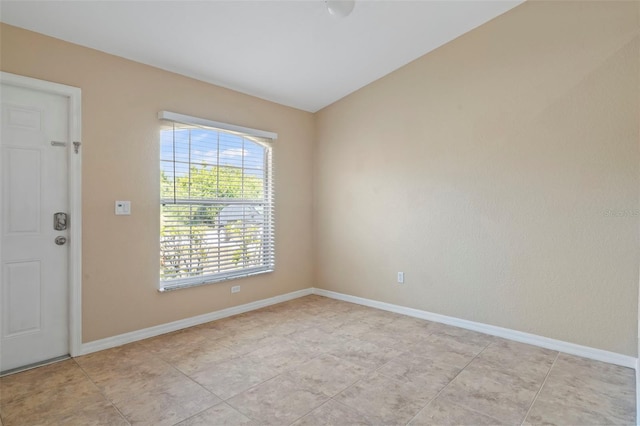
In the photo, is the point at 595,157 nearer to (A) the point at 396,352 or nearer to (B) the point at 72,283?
(A) the point at 396,352

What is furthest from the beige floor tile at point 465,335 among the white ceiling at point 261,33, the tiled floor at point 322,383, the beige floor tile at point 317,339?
the white ceiling at point 261,33

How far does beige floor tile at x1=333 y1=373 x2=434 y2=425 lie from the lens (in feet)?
6.66

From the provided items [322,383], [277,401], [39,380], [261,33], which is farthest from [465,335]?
[39,380]

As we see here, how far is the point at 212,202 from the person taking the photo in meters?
3.69

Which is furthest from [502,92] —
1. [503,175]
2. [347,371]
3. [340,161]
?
[347,371]

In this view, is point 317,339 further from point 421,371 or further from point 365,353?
point 421,371

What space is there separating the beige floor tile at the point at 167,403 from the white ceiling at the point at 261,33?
2.73m

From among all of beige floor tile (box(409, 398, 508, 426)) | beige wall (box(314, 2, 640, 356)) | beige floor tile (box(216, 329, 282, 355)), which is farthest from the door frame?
beige wall (box(314, 2, 640, 356))

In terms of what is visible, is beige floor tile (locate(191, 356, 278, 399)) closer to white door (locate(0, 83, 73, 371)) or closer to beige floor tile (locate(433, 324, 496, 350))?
white door (locate(0, 83, 73, 371))

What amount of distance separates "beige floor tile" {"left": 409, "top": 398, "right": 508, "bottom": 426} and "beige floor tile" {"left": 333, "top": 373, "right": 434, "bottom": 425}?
47mm

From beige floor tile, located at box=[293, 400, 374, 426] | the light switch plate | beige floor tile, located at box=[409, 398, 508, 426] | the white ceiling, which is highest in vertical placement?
the white ceiling

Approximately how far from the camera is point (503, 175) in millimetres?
3252

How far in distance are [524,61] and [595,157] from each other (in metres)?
1.06

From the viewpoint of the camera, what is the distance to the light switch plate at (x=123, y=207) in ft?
9.91
